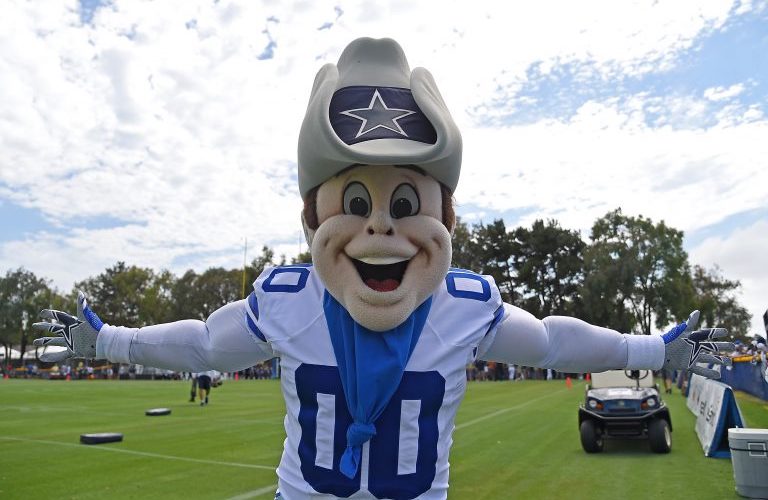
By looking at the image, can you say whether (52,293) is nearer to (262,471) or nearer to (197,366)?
(262,471)

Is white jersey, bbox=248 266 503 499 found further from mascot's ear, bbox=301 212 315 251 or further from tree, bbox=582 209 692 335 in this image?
tree, bbox=582 209 692 335

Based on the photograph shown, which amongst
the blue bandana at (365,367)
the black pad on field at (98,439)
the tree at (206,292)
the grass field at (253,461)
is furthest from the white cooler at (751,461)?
the tree at (206,292)

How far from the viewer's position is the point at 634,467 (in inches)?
322

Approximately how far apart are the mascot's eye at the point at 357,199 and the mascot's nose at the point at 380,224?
0.06 m

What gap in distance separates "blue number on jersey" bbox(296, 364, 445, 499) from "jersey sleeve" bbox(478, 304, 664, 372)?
1.73 ft

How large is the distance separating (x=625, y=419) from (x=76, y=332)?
331 inches

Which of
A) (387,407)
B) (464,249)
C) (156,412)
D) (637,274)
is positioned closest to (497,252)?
(464,249)

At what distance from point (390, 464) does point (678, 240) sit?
146 ft

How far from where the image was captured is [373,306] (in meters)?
2.39

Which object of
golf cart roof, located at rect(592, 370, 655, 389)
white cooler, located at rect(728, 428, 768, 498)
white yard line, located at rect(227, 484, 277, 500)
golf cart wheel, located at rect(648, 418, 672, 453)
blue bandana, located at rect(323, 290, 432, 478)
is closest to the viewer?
blue bandana, located at rect(323, 290, 432, 478)

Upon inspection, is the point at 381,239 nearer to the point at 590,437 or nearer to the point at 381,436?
the point at 381,436

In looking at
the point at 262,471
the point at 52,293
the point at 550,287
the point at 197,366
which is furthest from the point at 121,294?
the point at 197,366

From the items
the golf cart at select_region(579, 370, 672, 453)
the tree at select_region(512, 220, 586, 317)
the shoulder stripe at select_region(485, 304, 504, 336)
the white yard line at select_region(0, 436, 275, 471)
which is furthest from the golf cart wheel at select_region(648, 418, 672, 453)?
the tree at select_region(512, 220, 586, 317)

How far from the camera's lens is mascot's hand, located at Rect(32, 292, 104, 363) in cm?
292
